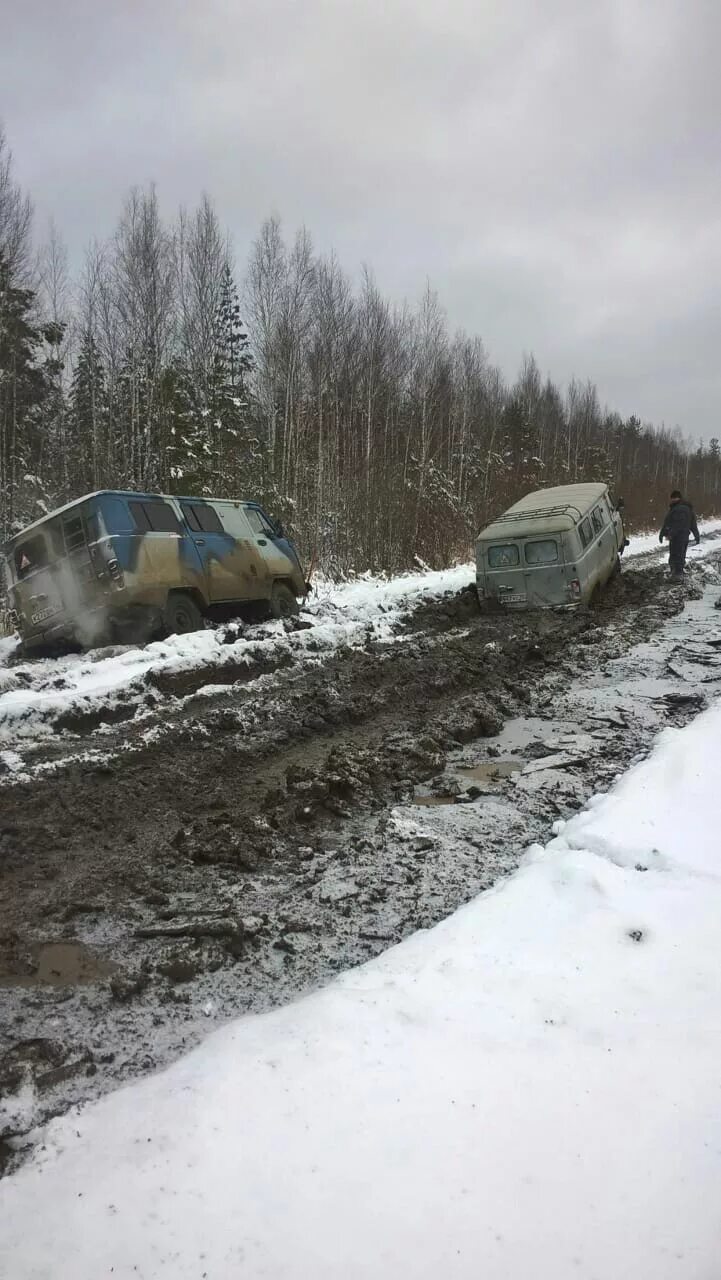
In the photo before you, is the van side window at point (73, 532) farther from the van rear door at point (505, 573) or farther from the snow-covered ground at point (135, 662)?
the van rear door at point (505, 573)

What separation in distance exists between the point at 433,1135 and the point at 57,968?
184 centimetres

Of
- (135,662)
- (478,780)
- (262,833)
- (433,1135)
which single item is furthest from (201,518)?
(433,1135)

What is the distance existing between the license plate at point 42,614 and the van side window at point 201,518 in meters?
2.31

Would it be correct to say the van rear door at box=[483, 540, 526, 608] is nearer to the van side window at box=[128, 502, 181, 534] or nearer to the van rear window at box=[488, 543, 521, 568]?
the van rear window at box=[488, 543, 521, 568]

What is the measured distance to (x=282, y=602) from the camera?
495 inches

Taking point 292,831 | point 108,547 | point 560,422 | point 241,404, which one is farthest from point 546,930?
point 560,422

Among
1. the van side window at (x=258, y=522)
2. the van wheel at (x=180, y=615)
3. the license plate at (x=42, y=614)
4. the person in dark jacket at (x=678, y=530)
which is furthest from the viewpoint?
the person in dark jacket at (x=678, y=530)

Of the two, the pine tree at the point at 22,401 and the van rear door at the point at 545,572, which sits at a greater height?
the pine tree at the point at 22,401

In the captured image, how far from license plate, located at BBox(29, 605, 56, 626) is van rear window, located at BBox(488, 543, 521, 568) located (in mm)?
7324

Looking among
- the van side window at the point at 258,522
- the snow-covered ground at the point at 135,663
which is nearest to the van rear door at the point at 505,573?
the snow-covered ground at the point at 135,663

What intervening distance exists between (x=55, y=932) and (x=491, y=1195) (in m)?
2.31

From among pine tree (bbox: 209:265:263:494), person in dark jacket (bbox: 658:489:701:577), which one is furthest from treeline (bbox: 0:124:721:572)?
person in dark jacket (bbox: 658:489:701:577)

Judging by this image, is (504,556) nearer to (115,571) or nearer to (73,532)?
(115,571)

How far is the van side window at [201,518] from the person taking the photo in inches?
421
